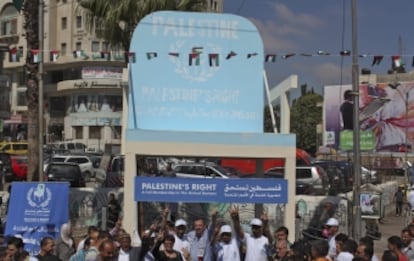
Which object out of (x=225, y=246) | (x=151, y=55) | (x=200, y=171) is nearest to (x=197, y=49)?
(x=151, y=55)

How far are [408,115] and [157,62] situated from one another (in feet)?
158

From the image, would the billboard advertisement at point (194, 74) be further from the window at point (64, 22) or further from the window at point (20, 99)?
the window at point (20, 99)

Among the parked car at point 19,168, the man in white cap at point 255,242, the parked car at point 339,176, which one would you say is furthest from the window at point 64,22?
the man in white cap at point 255,242

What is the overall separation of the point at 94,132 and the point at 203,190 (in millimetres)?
50475

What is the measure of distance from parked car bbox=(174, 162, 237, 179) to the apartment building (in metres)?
29.2

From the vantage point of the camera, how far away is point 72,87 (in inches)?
2403

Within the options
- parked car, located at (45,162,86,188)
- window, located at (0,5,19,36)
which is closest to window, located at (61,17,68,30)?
window, located at (0,5,19,36)

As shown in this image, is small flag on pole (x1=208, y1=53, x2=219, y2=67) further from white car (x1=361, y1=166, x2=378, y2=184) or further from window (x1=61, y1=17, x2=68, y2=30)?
window (x1=61, y1=17, x2=68, y2=30)

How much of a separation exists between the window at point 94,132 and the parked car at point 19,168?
90.6 feet

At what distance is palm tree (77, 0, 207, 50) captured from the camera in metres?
22.7

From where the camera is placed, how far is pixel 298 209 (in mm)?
18984

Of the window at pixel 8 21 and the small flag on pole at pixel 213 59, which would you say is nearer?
the small flag on pole at pixel 213 59

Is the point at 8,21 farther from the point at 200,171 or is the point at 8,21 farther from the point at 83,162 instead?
the point at 200,171

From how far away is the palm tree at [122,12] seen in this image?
2266 cm
